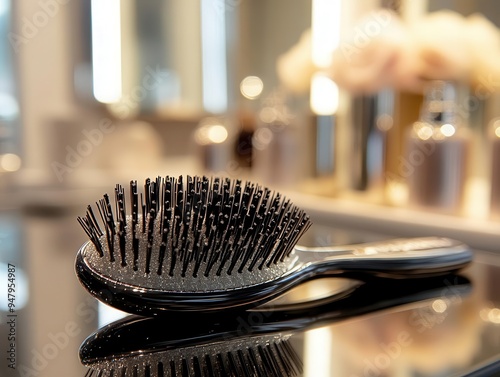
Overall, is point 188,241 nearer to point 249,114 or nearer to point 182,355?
point 182,355

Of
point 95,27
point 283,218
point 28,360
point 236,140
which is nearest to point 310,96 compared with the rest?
point 236,140

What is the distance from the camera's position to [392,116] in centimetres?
74

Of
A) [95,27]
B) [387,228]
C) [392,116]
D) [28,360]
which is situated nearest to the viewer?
[28,360]

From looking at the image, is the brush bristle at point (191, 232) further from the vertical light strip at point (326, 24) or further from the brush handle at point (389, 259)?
the vertical light strip at point (326, 24)

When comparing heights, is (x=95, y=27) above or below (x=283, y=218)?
Answer: above

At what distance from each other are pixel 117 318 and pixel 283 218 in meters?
0.12

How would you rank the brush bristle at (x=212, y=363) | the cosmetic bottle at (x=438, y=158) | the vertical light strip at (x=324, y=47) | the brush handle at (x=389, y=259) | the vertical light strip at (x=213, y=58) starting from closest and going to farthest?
the brush bristle at (x=212, y=363) → the brush handle at (x=389, y=259) → the cosmetic bottle at (x=438, y=158) → the vertical light strip at (x=324, y=47) → the vertical light strip at (x=213, y=58)

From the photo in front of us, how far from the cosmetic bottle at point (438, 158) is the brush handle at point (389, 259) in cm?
15

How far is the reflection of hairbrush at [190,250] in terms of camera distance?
307 millimetres

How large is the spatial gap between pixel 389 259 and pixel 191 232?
16cm

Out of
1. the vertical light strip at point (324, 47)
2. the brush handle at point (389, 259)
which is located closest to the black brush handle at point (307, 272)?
the brush handle at point (389, 259)

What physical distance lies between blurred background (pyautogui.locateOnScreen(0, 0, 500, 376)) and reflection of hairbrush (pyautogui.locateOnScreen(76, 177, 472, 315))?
0.04 meters

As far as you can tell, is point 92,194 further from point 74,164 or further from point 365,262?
point 365,262

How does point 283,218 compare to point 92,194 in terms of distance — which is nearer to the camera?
point 283,218
